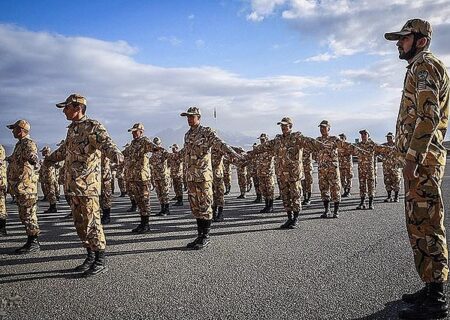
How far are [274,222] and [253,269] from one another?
3745 millimetres

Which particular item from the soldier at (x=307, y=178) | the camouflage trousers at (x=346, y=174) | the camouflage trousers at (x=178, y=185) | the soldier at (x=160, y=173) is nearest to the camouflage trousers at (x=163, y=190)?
the soldier at (x=160, y=173)

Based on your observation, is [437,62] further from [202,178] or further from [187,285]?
[202,178]

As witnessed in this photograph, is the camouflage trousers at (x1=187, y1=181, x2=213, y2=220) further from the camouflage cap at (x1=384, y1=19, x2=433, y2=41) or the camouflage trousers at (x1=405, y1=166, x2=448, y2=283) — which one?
the camouflage cap at (x1=384, y1=19, x2=433, y2=41)

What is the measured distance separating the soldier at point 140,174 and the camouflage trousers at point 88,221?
2.81 metres

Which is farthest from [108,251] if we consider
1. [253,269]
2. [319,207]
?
A: [319,207]

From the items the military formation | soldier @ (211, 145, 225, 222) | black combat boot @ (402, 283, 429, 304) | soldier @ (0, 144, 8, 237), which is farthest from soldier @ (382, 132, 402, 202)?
soldier @ (0, 144, 8, 237)

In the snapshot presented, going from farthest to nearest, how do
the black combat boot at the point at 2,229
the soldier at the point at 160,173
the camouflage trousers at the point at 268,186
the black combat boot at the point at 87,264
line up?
the soldier at the point at 160,173, the camouflage trousers at the point at 268,186, the black combat boot at the point at 2,229, the black combat boot at the point at 87,264

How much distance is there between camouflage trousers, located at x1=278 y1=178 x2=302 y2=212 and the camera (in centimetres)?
771

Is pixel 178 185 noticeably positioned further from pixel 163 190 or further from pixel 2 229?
pixel 2 229

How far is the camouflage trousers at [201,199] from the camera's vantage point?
6.36 meters

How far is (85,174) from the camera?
4.96 m

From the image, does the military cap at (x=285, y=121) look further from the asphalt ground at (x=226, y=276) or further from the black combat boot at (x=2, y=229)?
the black combat boot at (x=2, y=229)

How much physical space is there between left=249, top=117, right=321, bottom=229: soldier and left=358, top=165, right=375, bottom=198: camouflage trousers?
11.6 feet

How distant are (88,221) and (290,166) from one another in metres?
4.42
